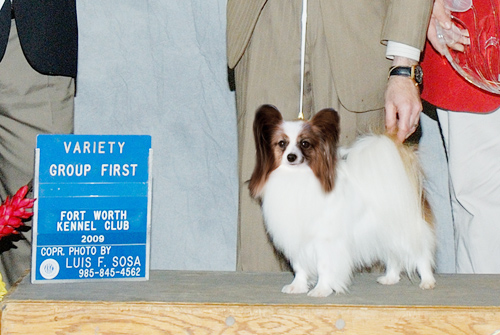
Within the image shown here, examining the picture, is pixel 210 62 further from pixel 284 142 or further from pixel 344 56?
pixel 284 142

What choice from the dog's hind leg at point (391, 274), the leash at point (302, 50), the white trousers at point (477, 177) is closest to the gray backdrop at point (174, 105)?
the leash at point (302, 50)

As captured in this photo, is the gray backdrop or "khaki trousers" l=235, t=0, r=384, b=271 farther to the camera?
the gray backdrop

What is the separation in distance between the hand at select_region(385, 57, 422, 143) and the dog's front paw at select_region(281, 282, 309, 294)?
45cm

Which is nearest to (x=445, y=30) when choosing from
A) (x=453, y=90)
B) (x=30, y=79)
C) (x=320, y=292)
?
(x=453, y=90)

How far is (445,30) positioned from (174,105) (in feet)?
3.87

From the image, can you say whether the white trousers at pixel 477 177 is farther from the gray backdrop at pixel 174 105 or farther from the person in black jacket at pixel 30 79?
the person in black jacket at pixel 30 79

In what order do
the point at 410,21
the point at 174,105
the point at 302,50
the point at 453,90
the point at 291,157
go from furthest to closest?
the point at 174,105, the point at 453,90, the point at 302,50, the point at 410,21, the point at 291,157

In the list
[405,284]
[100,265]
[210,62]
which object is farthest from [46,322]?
[210,62]

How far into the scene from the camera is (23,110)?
1.97 metres

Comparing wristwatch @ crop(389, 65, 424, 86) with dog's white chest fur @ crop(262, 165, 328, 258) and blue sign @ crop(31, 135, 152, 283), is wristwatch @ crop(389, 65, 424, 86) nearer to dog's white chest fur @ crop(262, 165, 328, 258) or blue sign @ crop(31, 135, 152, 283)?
dog's white chest fur @ crop(262, 165, 328, 258)

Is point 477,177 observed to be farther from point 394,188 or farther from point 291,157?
point 291,157

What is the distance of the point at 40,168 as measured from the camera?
63.1 inches

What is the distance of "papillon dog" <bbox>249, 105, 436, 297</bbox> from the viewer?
1500 millimetres

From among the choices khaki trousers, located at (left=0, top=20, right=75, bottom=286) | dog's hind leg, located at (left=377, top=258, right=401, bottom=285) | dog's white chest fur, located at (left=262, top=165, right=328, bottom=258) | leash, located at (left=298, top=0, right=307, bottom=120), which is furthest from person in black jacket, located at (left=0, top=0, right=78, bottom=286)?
dog's hind leg, located at (left=377, top=258, right=401, bottom=285)
